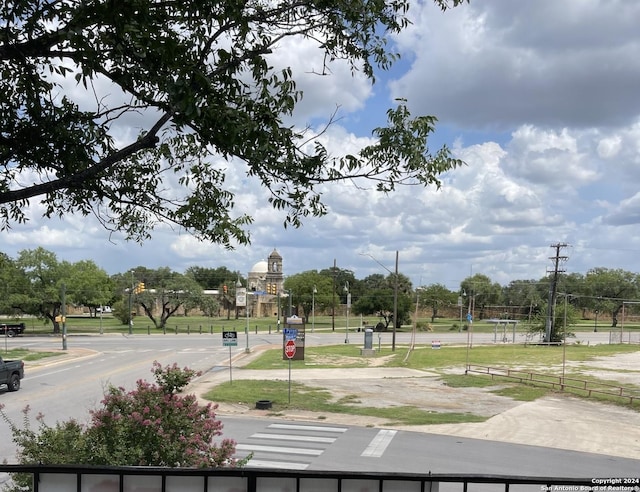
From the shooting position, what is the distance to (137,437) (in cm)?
757

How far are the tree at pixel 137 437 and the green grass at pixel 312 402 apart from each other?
1227cm

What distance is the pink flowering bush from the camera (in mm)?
7066

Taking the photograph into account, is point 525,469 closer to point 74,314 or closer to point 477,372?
point 477,372

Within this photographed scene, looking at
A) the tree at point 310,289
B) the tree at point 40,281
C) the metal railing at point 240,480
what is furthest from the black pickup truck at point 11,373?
the tree at point 310,289

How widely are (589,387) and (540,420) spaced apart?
33.7 ft

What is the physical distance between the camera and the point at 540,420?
20.8 metres

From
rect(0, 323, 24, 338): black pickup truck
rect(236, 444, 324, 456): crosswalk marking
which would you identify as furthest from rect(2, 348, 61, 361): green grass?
rect(236, 444, 324, 456): crosswalk marking

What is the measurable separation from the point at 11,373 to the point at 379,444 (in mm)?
17504

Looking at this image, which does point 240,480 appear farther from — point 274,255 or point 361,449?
point 274,255

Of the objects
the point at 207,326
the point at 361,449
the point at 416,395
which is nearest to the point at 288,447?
the point at 361,449

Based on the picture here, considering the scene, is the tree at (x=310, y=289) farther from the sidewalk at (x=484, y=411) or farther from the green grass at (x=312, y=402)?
the green grass at (x=312, y=402)

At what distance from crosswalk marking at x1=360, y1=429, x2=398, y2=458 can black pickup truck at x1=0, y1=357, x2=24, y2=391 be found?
1655 cm

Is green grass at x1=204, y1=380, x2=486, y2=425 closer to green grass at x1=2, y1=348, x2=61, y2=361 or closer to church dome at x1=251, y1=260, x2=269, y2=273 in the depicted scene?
green grass at x1=2, y1=348, x2=61, y2=361

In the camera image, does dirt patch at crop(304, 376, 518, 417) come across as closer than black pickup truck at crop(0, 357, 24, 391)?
Yes
